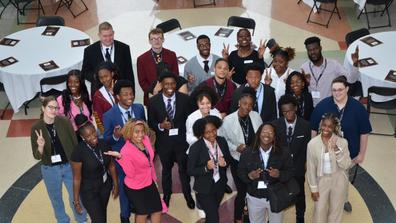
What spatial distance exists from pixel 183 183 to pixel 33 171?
2.08 m

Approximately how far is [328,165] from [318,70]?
5.07ft

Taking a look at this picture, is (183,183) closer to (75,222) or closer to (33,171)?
(75,222)

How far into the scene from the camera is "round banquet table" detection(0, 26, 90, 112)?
284 inches

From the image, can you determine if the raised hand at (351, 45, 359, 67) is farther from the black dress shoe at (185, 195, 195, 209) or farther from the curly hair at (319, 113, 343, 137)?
the black dress shoe at (185, 195, 195, 209)

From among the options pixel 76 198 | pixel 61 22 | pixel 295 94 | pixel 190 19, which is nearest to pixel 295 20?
pixel 190 19

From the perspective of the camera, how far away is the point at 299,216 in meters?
5.36

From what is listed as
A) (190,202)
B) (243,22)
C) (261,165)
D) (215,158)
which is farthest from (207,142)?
(243,22)

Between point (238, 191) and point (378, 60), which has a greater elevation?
point (378, 60)

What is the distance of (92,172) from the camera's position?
4.68m

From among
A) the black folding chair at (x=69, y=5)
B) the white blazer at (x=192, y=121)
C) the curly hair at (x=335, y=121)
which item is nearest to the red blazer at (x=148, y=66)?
the white blazer at (x=192, y=121)

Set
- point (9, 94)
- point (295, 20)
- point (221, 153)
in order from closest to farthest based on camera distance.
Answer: point (221, 153), point (9, 94), point (295, 20)

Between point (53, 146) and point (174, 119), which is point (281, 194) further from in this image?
point (53, 146)

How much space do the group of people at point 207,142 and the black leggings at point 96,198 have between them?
0.03 feet

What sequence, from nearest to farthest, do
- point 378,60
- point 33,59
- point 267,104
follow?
point 267,104, point 378,60, point 33,59
